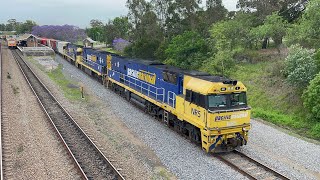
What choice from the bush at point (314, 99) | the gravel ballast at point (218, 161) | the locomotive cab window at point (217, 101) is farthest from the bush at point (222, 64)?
the locomotive cab window at point (217, 101)

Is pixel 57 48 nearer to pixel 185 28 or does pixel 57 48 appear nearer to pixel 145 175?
pixel 185 28

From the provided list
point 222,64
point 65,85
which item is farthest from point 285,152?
point 65,85

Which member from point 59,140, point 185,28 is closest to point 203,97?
point 59,140

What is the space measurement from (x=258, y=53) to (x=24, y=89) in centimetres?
2330

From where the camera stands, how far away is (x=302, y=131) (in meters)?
18.5

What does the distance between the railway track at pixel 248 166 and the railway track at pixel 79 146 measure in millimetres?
4684

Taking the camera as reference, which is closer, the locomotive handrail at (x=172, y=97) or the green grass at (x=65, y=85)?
the locomotive handrail at (x=172, y=97)

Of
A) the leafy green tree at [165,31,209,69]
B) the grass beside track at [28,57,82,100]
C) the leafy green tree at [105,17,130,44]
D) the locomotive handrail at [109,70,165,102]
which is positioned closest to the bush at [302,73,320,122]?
the locomotive handrail at [109,70,165,102]

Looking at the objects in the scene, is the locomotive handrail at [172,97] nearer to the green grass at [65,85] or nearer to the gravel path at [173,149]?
the gravel path at [173,149]

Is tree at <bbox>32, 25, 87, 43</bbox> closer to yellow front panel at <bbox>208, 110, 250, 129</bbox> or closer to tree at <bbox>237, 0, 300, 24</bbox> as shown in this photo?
tree at <bbox>237, 0, 300, 24</bbox>

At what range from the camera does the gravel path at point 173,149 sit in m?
13.0

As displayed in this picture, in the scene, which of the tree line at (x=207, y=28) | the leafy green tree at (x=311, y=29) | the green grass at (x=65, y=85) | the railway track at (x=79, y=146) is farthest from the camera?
the tree line at (x=207, y=28)

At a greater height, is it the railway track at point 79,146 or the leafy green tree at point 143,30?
the leafy green tree at point 143,30

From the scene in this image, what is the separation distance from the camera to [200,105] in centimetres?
1463
